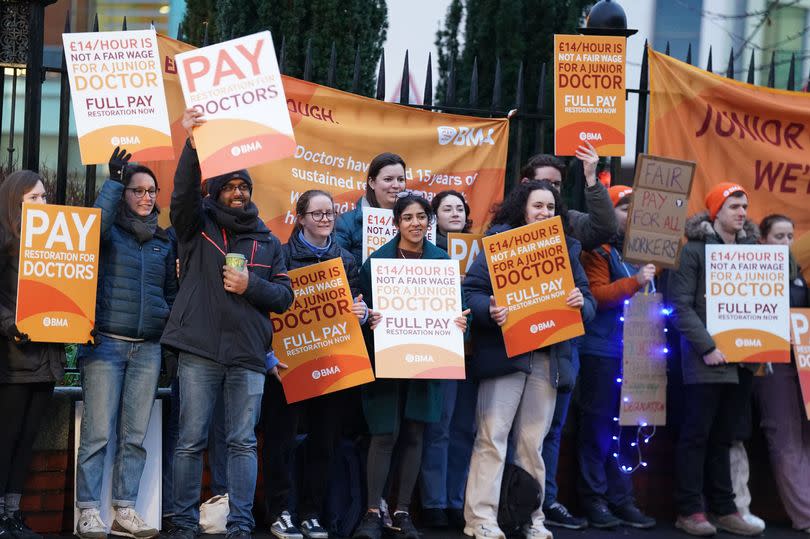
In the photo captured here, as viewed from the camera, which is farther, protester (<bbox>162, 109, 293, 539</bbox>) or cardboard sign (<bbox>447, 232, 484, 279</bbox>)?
cardboard sign (<bbox>447, 232, 484, 279</bbox>)

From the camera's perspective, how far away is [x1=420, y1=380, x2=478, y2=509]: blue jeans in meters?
7.74

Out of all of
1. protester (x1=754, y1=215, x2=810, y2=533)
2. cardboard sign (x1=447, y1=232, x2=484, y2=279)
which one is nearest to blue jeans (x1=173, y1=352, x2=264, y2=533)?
cardboard sign (x1=447, y1=232, x2=484, y2=279)

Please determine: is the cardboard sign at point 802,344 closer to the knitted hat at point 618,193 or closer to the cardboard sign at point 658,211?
the cardboard sign at point 658,211

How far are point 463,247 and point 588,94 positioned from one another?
136 centimetres

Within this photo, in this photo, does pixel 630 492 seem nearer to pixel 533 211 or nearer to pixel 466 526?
pixel 466 526

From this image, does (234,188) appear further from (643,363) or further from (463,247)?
(643,363)

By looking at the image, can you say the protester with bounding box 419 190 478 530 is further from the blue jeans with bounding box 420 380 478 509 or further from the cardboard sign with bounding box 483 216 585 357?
the cardboard sign with bounding box 483 216 585 357

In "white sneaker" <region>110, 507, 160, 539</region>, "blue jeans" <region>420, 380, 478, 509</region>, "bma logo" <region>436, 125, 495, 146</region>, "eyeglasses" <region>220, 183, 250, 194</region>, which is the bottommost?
"white sneaker" <region>110, 507, 160, 539</region>

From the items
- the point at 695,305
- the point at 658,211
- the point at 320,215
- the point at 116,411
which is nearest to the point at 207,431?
the point at 116,411

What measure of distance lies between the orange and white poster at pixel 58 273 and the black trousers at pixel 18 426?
12.8 inches

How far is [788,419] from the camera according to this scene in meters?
8.54

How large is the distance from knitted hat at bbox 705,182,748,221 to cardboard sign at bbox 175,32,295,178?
119 inches

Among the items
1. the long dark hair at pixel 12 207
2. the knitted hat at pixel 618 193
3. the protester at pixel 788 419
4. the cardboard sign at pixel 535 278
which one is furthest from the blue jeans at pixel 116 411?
the protester at pixel 788 419

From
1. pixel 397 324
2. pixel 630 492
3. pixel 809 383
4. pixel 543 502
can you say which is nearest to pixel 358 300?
pixel 397 324
